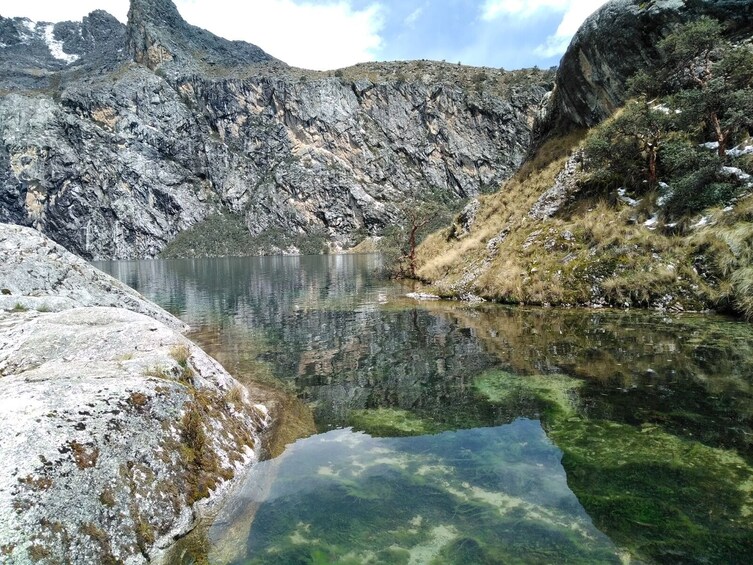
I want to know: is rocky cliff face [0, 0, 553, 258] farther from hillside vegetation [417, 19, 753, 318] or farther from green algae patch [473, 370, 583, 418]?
green algae patch [473, 370, 583, 418]

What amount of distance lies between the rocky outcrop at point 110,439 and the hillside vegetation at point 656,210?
1804 centimetres

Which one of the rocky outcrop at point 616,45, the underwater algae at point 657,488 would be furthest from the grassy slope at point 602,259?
the underwater algae at point 657,488

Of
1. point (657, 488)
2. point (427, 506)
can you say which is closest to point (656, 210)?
point (657, 488)

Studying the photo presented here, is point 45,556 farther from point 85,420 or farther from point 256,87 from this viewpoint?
point 256,87

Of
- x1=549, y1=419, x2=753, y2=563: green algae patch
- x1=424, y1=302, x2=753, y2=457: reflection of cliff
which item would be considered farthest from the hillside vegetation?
x1=549, y1=419, x2=753, y2=563: green algae patch

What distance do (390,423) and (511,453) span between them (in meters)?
2.85

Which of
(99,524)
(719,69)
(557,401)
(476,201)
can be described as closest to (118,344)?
(99,524)

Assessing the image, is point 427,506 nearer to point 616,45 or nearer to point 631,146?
point 631,146

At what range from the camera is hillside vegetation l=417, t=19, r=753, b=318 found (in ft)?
63.1

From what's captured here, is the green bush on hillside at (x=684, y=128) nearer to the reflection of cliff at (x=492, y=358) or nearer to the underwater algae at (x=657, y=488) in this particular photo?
the reflection of cliff at (x=492, y=358)

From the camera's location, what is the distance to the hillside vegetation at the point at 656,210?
757 inches

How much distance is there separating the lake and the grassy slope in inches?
90.5

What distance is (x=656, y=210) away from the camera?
22766 millimetres

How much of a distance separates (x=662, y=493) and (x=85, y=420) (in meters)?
7.92
